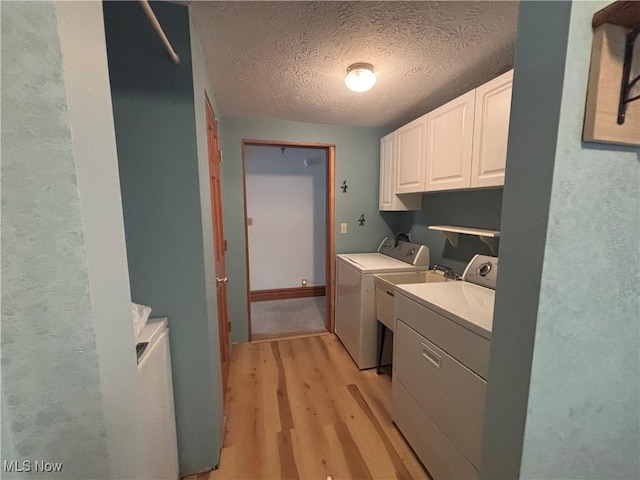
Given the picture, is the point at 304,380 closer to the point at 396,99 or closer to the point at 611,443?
the point at 611,443

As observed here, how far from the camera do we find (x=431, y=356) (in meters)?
1.35

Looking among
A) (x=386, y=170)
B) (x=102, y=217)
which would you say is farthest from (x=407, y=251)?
(x=102, y=217)

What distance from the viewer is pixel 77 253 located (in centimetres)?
45

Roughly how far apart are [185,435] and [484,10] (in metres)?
2.39

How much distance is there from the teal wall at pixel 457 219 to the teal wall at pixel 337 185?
45 cm

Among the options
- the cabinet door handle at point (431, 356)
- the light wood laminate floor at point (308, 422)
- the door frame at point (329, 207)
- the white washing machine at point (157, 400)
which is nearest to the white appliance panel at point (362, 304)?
the light wood laminate floor at point (308, 422)

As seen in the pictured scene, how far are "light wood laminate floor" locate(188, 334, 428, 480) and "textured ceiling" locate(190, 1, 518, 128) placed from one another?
2.20 meters

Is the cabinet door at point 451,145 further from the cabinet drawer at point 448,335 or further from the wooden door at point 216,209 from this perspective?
the wooden door at point 216,209

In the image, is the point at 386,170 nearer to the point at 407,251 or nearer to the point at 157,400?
the point at 407,251

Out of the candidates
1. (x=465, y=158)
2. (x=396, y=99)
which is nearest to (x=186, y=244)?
(x=465, y=158)

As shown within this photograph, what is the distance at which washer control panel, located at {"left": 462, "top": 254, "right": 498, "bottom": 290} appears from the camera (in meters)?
1.62

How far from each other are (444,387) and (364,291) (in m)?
1.01

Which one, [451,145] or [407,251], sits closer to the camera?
[451,145]

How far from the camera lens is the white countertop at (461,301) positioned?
112 centimetres
